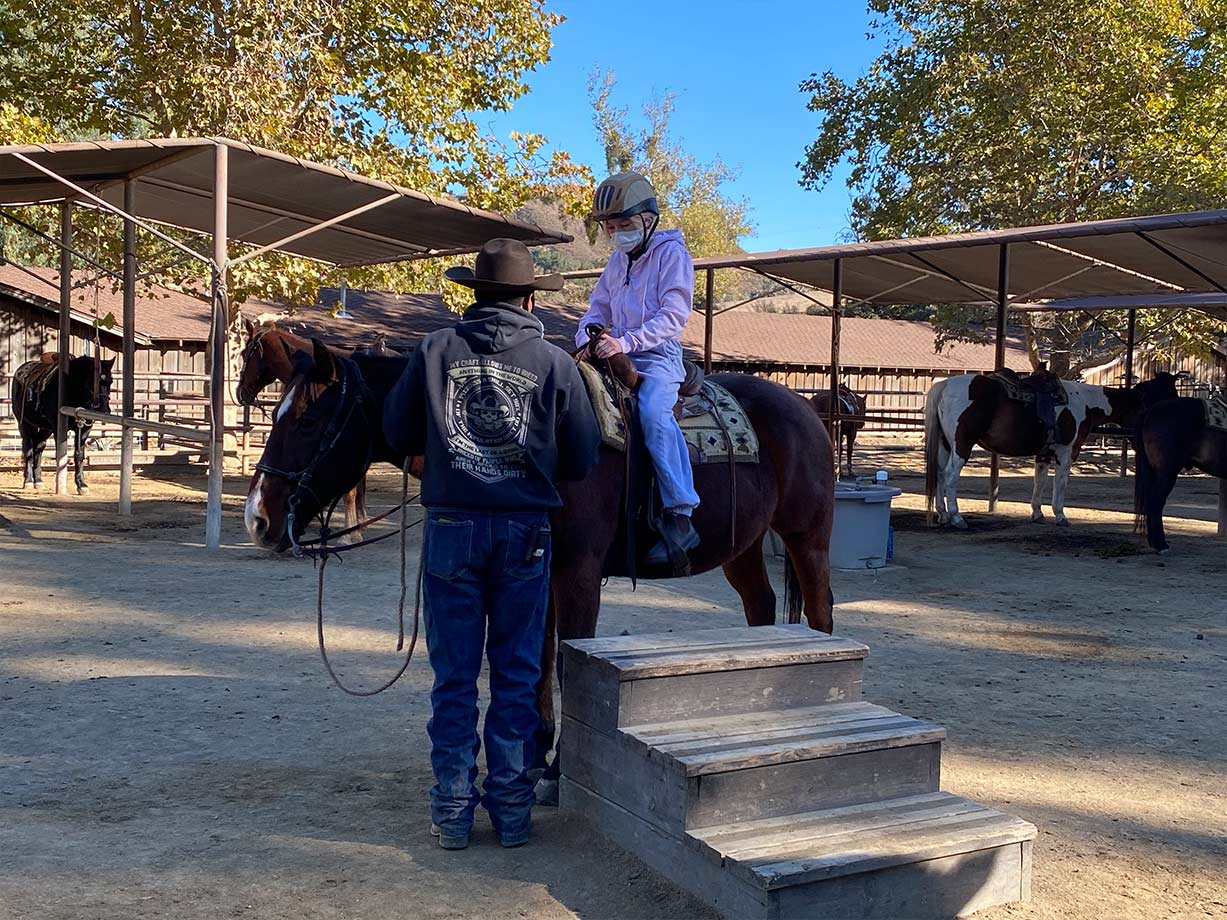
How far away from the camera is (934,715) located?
6.05 meters

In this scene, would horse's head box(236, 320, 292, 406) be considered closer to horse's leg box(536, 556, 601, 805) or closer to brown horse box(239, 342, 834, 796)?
brown horse box(239, 342, 834, 796)

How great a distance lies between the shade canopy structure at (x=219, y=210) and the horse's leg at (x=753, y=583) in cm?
637

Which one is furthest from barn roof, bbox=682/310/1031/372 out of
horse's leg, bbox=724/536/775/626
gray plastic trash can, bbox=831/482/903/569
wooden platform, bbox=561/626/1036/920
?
wooden platform, bbox=561/626/1036/920

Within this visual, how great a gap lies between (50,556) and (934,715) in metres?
8.25

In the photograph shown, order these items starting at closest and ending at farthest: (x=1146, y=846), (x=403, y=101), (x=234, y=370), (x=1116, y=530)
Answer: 1. (x=1146, y=846)
2. (x=1116, y=530)
3. (x=403, y=101)
4. (x=234, y=370)

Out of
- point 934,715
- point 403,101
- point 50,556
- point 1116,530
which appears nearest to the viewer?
point 934,715

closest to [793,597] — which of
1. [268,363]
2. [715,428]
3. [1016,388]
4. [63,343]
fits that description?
[715,428]

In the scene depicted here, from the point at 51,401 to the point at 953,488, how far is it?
39.9ft

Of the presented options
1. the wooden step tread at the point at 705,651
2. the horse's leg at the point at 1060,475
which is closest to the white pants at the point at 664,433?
the wooden step tread at the point at 705,651

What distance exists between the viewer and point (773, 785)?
147 inches

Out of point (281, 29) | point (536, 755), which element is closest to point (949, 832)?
point (536, 755)

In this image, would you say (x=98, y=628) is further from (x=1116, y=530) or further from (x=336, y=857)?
(x=1116, y=530)

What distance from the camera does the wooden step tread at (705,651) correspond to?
4.03m

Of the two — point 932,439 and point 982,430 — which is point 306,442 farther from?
point 982,430
